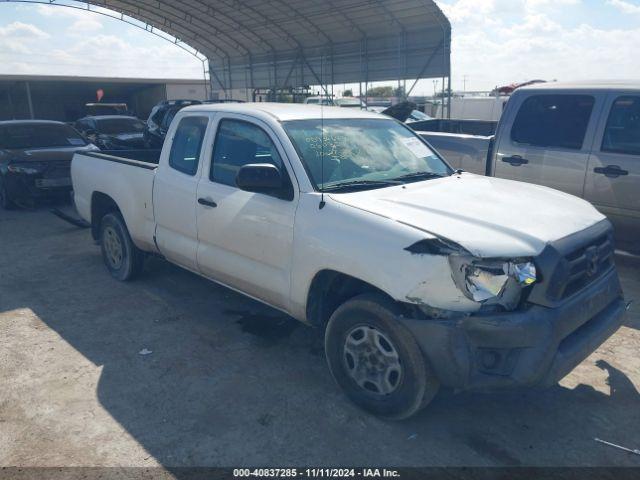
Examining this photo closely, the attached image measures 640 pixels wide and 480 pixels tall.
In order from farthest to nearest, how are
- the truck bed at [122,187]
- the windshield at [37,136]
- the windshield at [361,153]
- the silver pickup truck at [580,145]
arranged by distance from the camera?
the windshield at [37,136] < the silver pickup truck at [580,145] < the truck bed at [122,187] < the windshield at [361,153]

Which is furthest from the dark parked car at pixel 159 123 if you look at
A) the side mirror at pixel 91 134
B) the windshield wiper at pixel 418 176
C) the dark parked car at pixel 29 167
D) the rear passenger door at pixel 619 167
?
the rear passenger door at pixel 619 167

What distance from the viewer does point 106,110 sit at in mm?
30656

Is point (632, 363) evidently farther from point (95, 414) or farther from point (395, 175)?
Result: point (95, 414)

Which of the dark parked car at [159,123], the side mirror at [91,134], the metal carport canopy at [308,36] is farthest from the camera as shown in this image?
the metal carport canopy at [308,36]

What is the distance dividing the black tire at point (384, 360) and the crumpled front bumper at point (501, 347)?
0.10 meters

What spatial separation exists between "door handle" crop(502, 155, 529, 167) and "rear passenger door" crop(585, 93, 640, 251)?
69cm

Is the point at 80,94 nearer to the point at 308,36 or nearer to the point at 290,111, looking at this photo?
the point at 308,36

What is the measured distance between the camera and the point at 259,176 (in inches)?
144

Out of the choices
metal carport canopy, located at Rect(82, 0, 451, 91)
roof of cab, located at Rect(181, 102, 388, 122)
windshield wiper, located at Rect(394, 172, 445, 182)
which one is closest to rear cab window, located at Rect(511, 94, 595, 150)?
roof of cab, located at Rect(181, 102, 388, 122)

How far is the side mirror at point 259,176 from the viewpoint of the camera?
12.0 ft

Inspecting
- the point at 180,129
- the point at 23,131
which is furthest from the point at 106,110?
the point at 180,129

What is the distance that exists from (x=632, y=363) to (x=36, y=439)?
14.1ft

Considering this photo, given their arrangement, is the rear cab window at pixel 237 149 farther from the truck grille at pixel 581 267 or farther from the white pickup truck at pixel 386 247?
the truck grille at pixel 581 267

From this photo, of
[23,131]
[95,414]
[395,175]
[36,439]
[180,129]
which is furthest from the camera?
[23,131]
